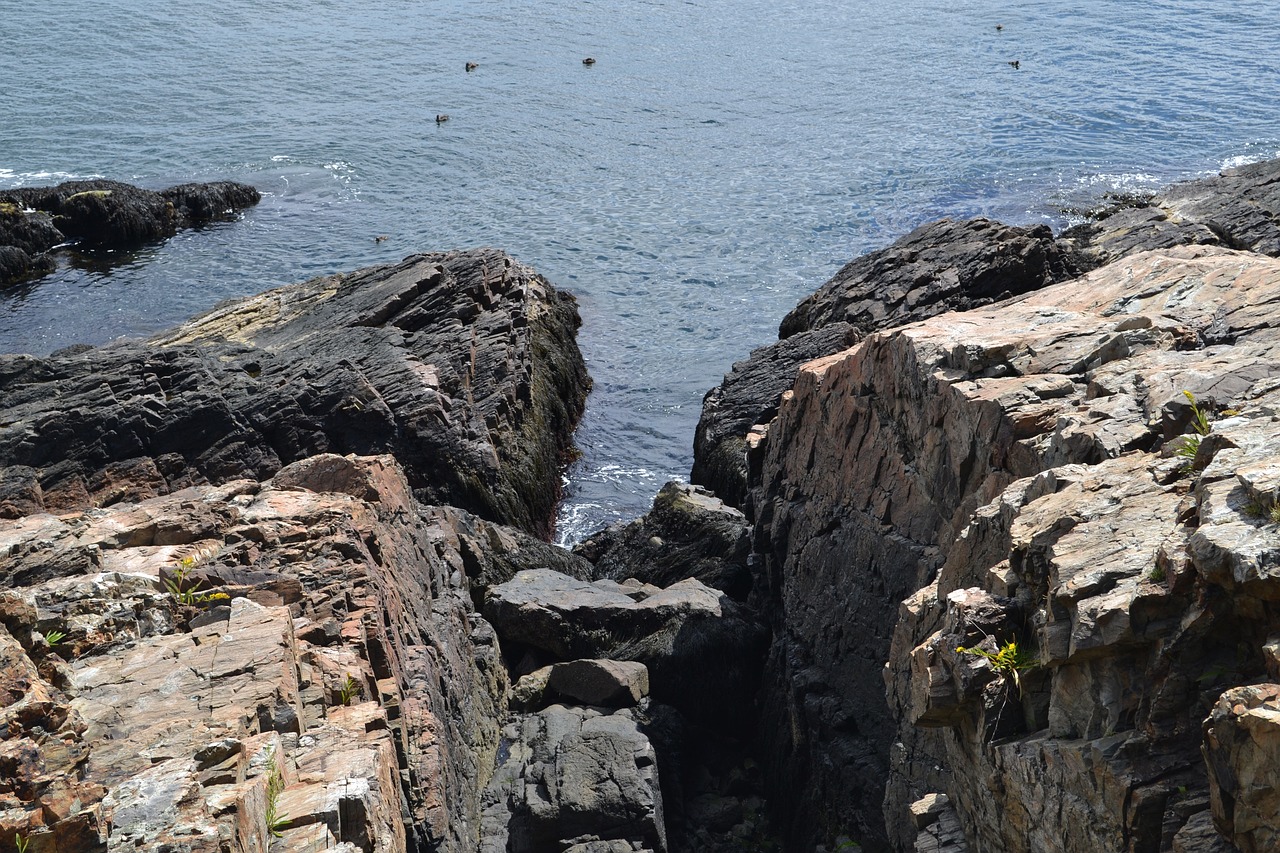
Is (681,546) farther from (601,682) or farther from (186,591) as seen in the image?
(186,591)

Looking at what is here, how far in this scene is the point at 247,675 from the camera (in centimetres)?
919

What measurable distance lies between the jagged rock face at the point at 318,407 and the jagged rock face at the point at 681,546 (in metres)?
2.45

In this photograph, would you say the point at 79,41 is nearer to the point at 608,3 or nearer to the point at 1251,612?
the point at 608,3

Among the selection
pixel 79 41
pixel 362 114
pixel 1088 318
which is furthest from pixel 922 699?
pixel 79 41

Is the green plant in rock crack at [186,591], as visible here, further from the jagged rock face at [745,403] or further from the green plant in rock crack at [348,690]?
the jagged rock face at [745,403]

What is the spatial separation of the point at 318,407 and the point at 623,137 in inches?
Answer: 1346

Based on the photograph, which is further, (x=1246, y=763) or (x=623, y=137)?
(x=623, y=137)

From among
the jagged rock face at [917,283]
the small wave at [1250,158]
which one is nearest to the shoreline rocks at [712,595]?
the jagged rock face at [917,283]

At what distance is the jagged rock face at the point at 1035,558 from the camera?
21.3 feet

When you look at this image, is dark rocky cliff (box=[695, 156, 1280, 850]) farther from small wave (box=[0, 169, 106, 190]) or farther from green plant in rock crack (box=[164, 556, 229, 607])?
small wave (box=[0, 169, 106, 190])

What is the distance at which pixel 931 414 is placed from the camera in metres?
11.9

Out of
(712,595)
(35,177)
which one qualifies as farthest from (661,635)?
(35,177)

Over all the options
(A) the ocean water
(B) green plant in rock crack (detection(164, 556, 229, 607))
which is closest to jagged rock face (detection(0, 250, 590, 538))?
(A) the ocean water

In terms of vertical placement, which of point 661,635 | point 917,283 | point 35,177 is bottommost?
point 661,635
